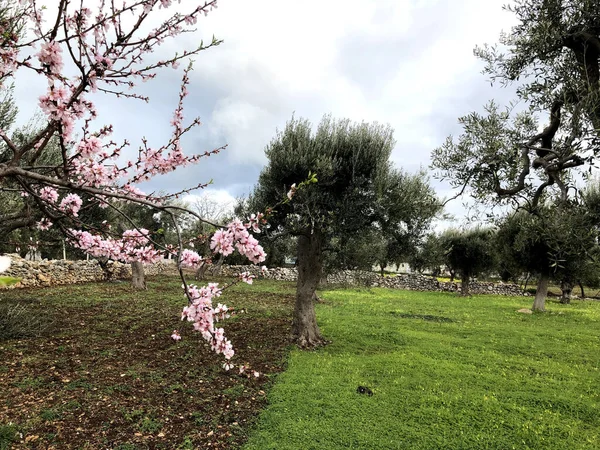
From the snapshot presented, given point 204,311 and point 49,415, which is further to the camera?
point 49,415

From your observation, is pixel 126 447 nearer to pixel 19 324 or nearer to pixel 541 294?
pixel 19 324

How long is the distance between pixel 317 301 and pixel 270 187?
33.5 feet

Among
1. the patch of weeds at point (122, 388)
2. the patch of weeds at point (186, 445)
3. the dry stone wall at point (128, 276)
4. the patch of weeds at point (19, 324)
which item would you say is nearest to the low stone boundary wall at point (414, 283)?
the dry stone wall at point (128, 276)

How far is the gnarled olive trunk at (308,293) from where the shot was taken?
10.6 metres

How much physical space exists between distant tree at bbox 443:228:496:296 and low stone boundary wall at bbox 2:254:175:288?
23295mm

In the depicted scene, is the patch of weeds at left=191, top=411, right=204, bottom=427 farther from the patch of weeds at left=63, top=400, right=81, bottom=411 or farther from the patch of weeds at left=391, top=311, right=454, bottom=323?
the patch of weeds at left=391, top=311, right=454, bottom=323

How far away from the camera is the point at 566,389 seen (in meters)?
7.70

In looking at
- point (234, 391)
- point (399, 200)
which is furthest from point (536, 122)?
point (234, 391)

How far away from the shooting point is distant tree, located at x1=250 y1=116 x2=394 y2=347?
10141 millimetres

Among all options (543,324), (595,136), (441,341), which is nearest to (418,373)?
(441,341)

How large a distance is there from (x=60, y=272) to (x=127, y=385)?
1858 centimetres

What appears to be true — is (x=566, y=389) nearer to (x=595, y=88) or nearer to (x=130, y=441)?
(x=595, y=88)

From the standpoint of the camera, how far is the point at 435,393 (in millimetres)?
7164

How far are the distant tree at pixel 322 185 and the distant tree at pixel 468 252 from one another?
2091cm
